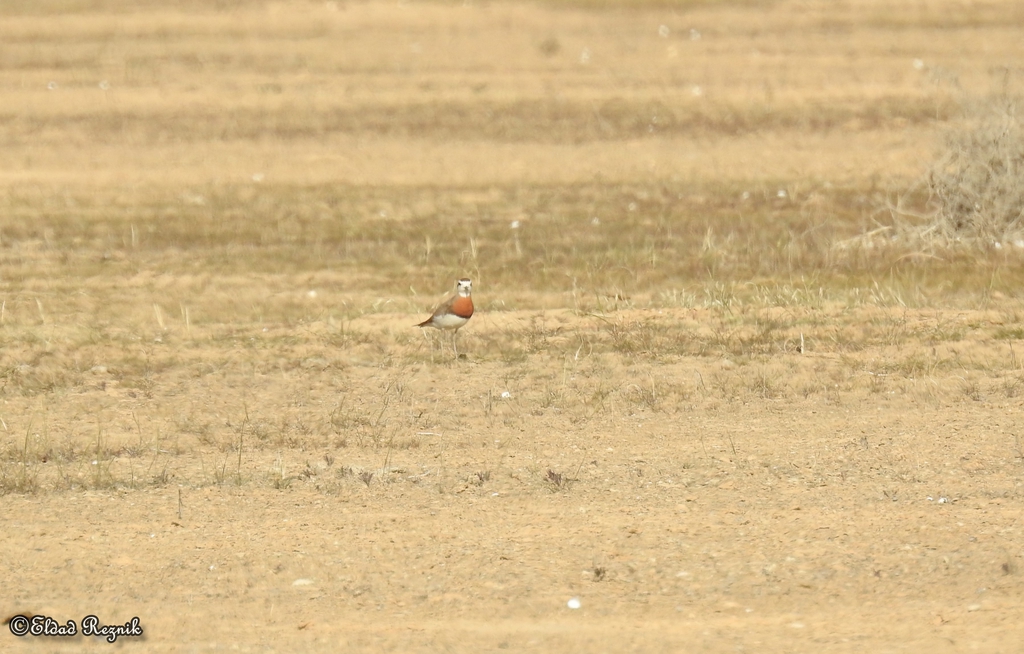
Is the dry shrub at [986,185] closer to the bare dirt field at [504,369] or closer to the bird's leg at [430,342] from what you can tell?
the bare dirt field at [504,369]

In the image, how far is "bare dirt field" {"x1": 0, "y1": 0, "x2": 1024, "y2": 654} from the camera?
5.46 m

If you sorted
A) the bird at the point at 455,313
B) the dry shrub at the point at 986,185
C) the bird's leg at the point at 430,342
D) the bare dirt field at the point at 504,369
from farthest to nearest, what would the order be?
1. the dry shrub at the point at 986,185
2. the bird's leg at the point at 430,342
3. the bird at the point at 455,313
4. the bare dirt field at the point at 504,369

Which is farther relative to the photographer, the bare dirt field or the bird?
the bird

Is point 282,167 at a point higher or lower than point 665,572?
higher

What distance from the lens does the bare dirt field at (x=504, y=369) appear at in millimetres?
5465

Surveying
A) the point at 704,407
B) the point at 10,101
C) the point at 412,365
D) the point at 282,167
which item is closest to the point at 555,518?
the point at 704,407

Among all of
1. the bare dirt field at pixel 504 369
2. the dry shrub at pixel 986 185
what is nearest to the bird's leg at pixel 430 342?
the bare dirt field at pixel 504 369

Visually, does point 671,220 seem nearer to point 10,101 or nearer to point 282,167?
point 282,167

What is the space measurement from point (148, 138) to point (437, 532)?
14691mm

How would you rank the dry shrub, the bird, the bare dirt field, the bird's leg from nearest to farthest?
the bare dirt field < the bird < the bird's leg < the dry shrub

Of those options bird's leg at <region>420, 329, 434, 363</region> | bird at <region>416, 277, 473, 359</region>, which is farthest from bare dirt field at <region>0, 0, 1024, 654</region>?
bird at <region>416, 277, 473, 359</region>

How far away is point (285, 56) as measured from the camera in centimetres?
2352

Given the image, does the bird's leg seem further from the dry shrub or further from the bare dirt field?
the dry shrub

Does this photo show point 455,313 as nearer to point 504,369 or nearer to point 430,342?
point 504,369
